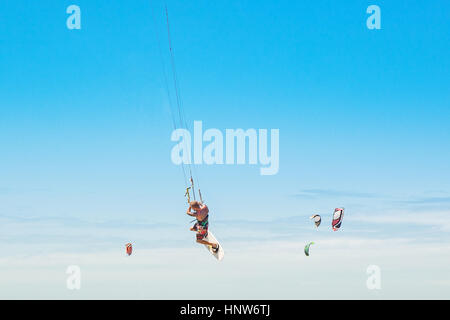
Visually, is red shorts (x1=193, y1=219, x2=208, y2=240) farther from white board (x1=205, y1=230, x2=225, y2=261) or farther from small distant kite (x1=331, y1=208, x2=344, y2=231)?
small distant kite (x1=331, y1=208, x2=344, y2=231)

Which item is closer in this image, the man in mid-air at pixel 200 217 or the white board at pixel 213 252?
the man in mid-air at pixel 200 217

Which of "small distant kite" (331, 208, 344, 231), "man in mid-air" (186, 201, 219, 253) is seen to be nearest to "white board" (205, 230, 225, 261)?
"man in mid-air" (186, 201, 219, 253)

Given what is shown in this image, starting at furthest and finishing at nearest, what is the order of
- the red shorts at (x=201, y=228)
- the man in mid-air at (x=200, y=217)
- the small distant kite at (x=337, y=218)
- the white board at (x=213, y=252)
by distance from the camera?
the small distant kite at (x=337, y=218)
the white board at (x=213, y=252)
the red shorts at (x=201, y=228)
the man in mid-air at (x=200, y=217)

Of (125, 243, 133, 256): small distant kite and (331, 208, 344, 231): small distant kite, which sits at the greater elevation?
(331, 208, 344, 231): small distant kite

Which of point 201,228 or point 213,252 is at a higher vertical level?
point 201,228

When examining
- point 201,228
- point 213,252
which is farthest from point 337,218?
point 201,228

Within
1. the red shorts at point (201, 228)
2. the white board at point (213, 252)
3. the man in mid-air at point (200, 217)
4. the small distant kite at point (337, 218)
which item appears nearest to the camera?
the man in mid-air at point (200, 217)

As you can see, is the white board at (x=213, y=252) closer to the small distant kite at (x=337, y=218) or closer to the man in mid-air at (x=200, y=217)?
the man in mid-air at (x=200, y=217)

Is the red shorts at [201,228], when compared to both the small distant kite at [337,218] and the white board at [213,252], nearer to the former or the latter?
the white board at [213,252]

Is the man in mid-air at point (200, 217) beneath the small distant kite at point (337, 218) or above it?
beneath

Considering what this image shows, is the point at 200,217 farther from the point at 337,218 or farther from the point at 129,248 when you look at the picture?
the point at 337,218

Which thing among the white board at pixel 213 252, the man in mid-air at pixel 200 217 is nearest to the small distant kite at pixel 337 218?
the white board at pixel 213 252
